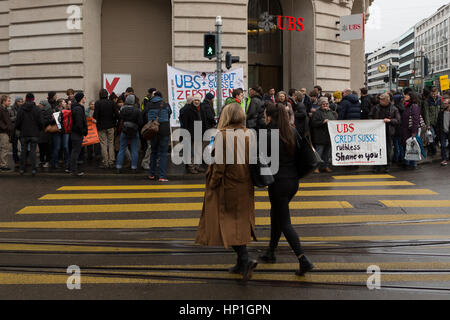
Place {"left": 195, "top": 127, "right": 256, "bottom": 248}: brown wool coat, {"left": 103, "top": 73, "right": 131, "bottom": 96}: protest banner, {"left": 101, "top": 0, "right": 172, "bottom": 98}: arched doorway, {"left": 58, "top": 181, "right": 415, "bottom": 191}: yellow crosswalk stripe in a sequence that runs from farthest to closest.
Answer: {"left": 101, "top": 0, "right": 172, "bottom": 98}: arched doorway
{"left": 103, "top": 73, "right": 131, "bottom": 96}: protest banner
{"left": 58, "top": 181, "right": 415, "bottom": 191}: yellow crosswalk stripe
{"left": 195, "top": 127, "right": 256, "bottom": 248}: brown wool coat

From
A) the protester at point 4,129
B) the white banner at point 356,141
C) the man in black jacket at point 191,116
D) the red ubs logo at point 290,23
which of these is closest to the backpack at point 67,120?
the protester at point 4,129

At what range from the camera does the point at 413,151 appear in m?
13.9

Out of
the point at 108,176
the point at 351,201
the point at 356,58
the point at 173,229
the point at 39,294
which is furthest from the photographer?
the point at 356,58

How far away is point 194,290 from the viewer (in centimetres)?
525

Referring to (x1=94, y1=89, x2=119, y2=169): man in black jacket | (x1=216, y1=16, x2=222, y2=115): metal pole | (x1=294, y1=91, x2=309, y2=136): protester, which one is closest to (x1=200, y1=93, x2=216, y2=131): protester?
(x1=216, y1=16, x2=222, y2=115): metal pole

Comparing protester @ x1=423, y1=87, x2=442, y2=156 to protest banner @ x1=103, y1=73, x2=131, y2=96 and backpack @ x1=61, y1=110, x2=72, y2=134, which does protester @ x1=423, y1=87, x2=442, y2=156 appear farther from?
backpack @ x1=61, y1=110, x2=72, y2=134

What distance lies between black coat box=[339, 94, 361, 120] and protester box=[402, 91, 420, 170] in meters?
1.23

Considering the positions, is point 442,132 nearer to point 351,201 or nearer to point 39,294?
point 351,201

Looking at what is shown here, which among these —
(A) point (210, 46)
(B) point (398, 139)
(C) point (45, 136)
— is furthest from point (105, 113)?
(B) point (398, 139)

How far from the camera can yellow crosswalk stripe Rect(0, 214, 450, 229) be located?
8250mm

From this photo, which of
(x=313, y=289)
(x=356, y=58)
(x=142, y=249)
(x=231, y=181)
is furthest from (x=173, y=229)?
(x=356, y=58)

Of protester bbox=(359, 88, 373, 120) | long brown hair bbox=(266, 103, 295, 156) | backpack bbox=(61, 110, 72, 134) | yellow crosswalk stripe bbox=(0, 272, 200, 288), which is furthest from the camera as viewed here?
protester bbox=(359, 88, 373, 120)

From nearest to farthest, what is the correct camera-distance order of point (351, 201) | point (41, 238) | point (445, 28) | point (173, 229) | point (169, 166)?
point (41, 238)
point (173, 229)
point (351, 201)
point (169, 166)
point (445, 28)

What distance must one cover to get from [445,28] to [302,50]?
123 metres
